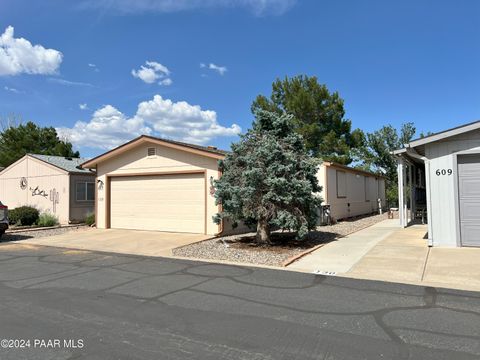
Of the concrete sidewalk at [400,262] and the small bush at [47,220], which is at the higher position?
the small bush at [47,220]

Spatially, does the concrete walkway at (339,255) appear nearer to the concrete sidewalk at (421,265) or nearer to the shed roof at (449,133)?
the concrete sidewalk at (421,265)

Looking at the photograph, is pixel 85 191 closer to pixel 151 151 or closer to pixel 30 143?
pixel 151 151

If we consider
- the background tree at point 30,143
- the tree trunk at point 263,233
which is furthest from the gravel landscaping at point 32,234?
the background tree at point 30,143

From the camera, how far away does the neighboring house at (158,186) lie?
47.4 ft

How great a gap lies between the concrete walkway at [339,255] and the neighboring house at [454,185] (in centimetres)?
192

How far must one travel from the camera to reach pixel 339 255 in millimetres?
9914

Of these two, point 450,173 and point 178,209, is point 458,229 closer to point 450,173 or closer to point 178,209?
point 450,173

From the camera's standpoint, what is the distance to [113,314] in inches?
212

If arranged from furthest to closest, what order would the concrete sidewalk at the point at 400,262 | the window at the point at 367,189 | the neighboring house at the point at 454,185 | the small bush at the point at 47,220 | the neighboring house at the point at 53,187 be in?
the window at the point at 367,189, the neighboring house at the point at 53,187, the small bush at the point at 47,220, the neighboring house at the point at 454,185, the concrete sidewalk at the point at 400,262

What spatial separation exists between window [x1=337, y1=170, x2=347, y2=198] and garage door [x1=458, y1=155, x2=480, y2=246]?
9028 mm

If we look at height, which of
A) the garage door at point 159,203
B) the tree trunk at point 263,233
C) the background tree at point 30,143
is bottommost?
the tree trunk at point 263,233

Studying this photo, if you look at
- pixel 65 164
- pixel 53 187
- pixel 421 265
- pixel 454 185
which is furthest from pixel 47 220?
pixel 454 185

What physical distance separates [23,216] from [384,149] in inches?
1193

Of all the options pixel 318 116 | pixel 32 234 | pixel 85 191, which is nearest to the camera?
pixel 32 234
